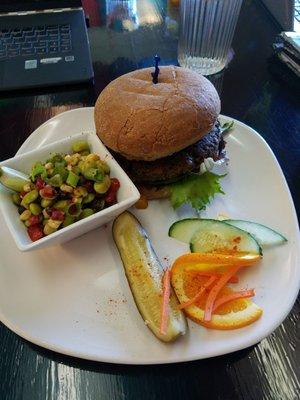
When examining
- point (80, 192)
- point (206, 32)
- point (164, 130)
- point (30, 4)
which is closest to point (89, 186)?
point (80, 192)

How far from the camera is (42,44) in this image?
82.7 inches

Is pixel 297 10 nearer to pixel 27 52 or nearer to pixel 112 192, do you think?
pixel 27 52

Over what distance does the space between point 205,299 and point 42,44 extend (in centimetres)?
173

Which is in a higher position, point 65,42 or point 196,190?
point 65,42

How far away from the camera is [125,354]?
0.98 m

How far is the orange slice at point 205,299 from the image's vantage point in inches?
40.1

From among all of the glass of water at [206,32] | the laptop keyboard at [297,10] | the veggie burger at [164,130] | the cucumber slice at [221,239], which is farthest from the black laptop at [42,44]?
the laptop keyboard at [297,10]

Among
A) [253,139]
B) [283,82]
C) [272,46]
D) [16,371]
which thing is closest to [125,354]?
[16,371]

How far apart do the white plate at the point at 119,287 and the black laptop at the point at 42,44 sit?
3.19ft

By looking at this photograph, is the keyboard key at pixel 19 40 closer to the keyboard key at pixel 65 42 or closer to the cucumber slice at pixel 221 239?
the keyboard key at pixel 65 42

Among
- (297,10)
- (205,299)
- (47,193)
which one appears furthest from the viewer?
(297,10)

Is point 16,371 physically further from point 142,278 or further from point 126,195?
point 126,195

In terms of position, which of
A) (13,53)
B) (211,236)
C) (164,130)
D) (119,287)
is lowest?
(119,287)

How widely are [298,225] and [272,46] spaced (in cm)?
147
